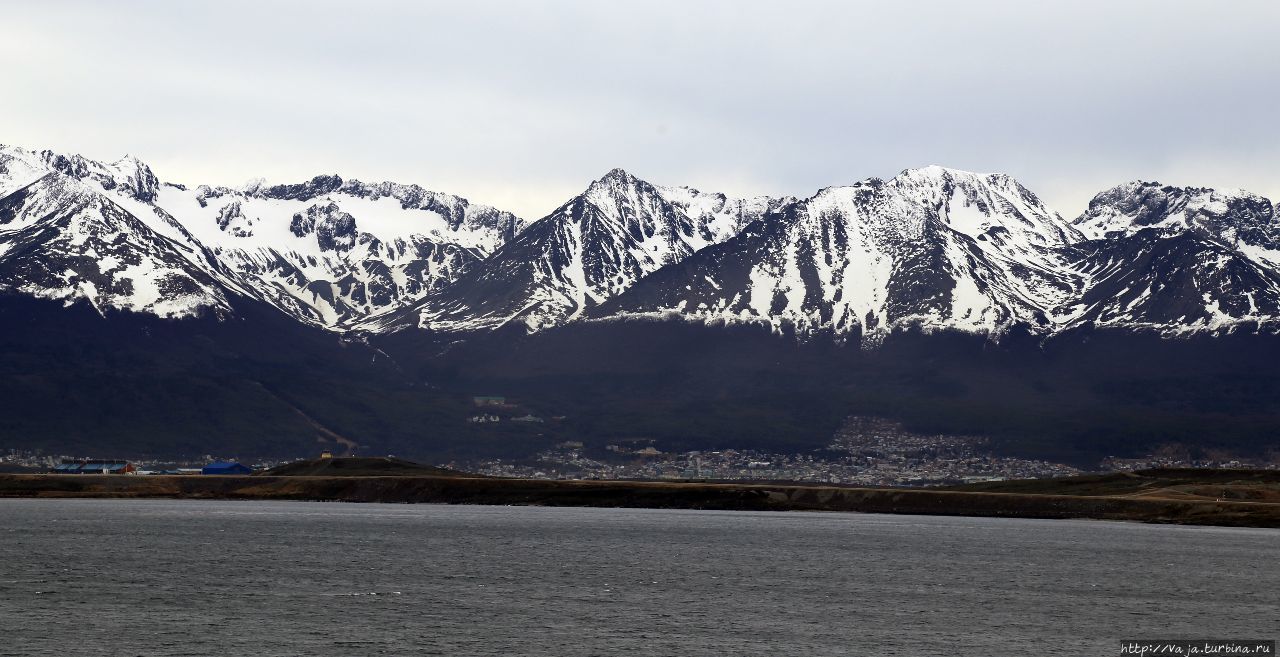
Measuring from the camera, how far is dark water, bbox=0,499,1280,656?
11112cm

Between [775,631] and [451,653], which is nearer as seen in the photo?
[451,653]

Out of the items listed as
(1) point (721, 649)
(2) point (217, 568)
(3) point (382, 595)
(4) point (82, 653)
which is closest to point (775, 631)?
(1) point (721, 649)

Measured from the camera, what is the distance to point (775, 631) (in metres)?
118

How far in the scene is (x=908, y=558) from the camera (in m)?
188

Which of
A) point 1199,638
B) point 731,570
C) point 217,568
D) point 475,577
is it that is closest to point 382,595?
point 475,577

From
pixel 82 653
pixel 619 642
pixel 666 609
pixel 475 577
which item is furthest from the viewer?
pixel 475 577

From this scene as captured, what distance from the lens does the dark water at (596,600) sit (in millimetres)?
111125

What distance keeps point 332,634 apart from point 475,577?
136 feet

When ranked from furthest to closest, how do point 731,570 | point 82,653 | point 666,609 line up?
point 731,570, point 666,609, point 82,653

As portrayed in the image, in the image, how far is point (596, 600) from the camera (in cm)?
13550

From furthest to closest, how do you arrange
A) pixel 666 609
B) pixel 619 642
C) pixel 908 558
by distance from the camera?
pixel 908 558, pixel 666 609, pixel 619 642

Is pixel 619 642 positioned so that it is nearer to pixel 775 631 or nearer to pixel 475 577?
pixel 775 631

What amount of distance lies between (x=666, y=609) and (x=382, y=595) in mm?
24012

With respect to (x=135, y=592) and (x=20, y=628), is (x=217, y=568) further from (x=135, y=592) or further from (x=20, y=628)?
(x=20, y=628)
